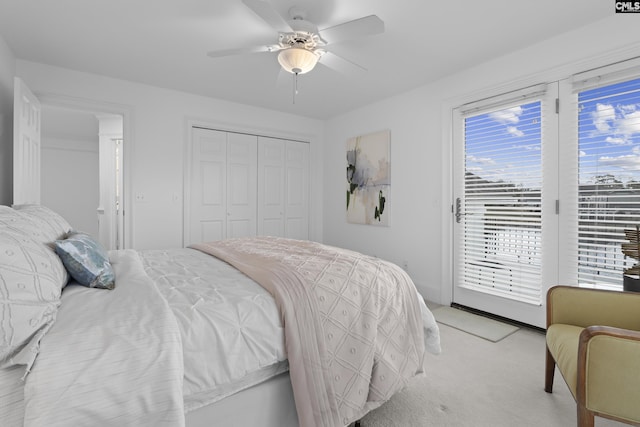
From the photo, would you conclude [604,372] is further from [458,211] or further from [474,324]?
→ [458,211]

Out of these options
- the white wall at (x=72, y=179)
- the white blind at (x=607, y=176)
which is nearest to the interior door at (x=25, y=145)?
the white wall at (x=72, y=179)

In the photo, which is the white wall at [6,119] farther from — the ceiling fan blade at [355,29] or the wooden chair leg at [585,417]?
the wooden chair leg at [585,417]

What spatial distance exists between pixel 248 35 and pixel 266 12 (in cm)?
81

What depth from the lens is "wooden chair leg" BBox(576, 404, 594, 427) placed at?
1.25 metres

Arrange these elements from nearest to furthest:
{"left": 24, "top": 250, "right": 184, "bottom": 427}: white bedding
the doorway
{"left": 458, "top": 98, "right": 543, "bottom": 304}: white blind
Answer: {"left": 24, "top": 250, "right": 184, "bottom": 427}: white bedding, {"left": 458, "top": 98, "right": 543, "bottom": 304}: white blind, the doorway

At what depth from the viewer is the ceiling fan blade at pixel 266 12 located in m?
1.81

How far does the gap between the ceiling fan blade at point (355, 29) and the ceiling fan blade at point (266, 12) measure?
296 millimetres

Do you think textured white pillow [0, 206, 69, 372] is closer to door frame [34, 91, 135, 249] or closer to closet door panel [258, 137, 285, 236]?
door frame [34, 91, 135, 249]

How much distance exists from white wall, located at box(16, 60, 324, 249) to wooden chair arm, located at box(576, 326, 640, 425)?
13.2ft

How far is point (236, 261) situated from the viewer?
191cm

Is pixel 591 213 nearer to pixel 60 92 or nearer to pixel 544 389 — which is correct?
pixel 544 389

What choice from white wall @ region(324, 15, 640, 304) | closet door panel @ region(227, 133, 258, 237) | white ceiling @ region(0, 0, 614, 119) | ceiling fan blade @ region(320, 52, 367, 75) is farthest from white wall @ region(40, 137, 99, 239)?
ceiling fan blade @ region(320, 52, 367, 75)

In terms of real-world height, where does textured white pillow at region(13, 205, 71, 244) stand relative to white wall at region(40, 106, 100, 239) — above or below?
below

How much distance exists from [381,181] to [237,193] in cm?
209
